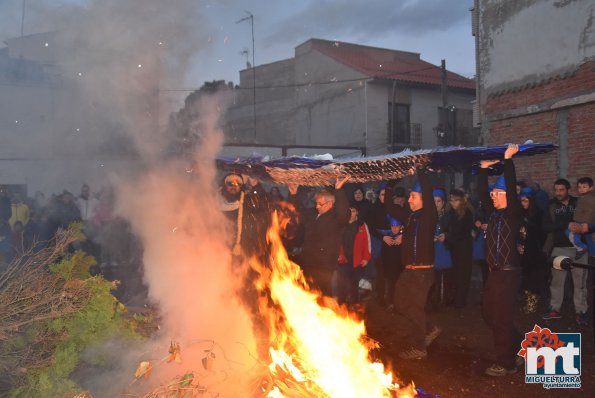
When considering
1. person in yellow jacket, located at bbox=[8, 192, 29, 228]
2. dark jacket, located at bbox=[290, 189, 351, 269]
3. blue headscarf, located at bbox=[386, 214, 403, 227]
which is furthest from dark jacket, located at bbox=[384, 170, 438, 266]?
person in yellow jacket, located at bbox=[8, 192, 29, 228]

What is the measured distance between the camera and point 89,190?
10586 millimetres

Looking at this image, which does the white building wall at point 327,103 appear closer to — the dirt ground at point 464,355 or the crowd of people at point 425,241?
the crowd of people at point 425,241

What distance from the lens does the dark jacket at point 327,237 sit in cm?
580

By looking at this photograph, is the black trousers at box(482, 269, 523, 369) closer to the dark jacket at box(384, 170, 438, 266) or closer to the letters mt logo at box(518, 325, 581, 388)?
the letters mt logo at box(518, 325, 581, 388)

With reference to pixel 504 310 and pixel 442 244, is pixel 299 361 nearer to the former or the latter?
pixel 504 310

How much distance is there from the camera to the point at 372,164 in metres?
6.07

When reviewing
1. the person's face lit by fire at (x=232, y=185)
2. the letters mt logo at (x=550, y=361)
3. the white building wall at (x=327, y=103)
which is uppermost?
the white building wall at (x=327, y=103)

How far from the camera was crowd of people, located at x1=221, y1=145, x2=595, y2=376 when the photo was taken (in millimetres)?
4730

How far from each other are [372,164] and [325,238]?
115 cm

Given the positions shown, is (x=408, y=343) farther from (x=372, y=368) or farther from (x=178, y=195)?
(x=178, y=195)

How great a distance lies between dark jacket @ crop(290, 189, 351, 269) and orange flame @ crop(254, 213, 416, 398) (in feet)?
1.94

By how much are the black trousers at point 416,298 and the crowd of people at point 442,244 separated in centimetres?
1

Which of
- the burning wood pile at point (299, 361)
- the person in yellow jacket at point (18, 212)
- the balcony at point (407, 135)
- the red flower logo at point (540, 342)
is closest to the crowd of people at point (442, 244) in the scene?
the red flower logo at point (540, 342)

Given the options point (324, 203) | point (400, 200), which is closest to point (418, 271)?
point (324, 203)
